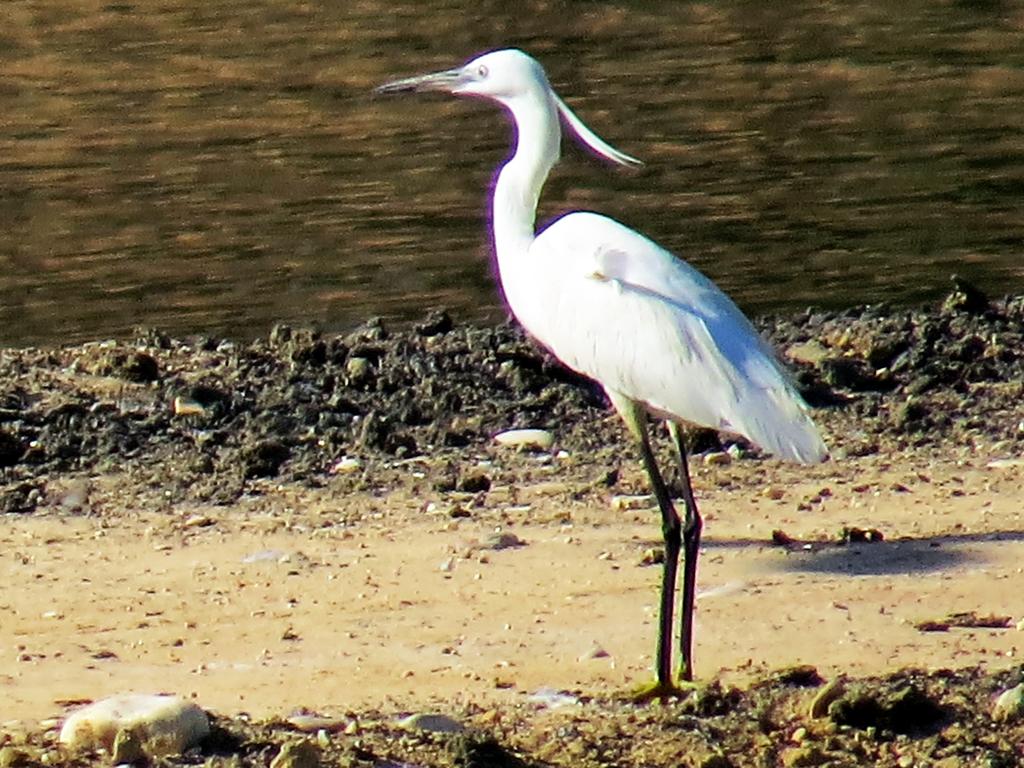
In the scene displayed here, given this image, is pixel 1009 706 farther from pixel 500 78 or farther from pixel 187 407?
pixel 187 407

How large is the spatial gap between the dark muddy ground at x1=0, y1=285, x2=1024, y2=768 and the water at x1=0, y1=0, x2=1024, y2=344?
1668mm

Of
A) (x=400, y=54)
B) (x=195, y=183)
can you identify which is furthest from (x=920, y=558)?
(x=400, y=54)

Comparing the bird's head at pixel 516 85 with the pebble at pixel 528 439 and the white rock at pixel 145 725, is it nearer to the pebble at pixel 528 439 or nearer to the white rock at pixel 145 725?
the pebble at pixel 528 439

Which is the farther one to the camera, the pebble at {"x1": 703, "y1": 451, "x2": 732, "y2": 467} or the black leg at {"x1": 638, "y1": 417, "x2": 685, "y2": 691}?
the pebble at {"x1": 703, "y1": 451, "x2": 732, "y2": 467}

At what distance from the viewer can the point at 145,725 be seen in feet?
18.8

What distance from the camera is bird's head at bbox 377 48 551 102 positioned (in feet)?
25.5

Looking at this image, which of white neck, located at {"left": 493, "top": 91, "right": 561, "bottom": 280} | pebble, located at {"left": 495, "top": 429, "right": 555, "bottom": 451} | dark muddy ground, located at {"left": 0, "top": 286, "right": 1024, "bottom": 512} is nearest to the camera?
white neck, located at {"left": 493, "top": 91, "right": 561, "bottom": 280}

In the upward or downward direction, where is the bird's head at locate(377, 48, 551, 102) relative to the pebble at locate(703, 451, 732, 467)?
upward

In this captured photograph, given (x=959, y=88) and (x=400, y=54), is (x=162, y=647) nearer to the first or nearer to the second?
(x=959, y=88)

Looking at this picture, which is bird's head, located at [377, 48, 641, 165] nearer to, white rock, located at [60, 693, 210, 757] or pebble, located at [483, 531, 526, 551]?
pebble, located at [483, 531, 526, 551]

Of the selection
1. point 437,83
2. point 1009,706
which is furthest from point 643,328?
point 1009,706

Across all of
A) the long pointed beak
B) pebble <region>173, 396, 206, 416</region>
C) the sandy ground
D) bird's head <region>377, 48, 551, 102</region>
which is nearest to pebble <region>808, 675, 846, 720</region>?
the sandy ground

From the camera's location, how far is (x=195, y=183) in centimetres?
1688

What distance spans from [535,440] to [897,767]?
380 centimetres
